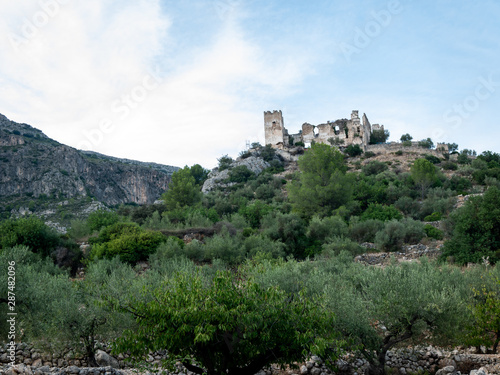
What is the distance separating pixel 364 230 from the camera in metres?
20.9

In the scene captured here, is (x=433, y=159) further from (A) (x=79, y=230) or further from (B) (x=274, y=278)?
(B) (x=274, y=278)

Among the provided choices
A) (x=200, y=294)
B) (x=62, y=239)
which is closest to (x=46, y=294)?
(x=200, y=294)

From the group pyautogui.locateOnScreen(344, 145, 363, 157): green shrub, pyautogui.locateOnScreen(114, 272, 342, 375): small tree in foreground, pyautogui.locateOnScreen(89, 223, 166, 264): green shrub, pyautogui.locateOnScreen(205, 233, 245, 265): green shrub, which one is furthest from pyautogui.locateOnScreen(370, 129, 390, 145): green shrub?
pyautogui.locateOnScreen(114, 272, 342, 375): small tree in foreground

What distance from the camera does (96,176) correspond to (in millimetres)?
65812

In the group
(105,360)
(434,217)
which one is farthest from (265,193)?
(105,360)

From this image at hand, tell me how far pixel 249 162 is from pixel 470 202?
120 feet

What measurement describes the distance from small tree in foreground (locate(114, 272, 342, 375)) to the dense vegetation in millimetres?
25

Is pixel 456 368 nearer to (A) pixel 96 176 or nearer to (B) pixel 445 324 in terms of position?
(B) pixel 445 324

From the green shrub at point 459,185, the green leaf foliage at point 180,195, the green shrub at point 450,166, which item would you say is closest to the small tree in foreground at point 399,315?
the green leaf foliage at point 180,195

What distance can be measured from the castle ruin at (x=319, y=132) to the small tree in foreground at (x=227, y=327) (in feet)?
177

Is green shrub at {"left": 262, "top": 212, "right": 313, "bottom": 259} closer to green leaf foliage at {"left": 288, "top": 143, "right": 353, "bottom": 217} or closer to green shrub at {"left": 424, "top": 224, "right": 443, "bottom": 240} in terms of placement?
green leaf foliage at {"left": 288, "top": 143, "right": 353, "bottom": 217}

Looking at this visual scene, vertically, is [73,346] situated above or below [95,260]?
below

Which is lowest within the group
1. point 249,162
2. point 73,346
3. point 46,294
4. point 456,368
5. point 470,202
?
point 456,368

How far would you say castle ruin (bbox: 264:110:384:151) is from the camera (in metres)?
58.0
